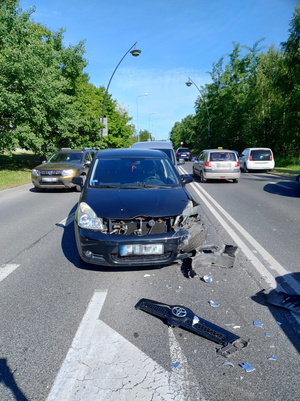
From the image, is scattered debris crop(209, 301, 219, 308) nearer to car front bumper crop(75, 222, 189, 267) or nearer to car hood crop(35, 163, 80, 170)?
car front bumper crop(75, 222, 189, 267)

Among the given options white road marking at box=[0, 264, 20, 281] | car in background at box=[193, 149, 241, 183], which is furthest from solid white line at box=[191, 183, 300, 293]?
car in background at box=[193, 149, 241, 183]

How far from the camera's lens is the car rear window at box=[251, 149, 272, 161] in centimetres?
2175

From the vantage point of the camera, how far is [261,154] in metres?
21.8

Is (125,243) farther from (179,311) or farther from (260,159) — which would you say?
(260,159)

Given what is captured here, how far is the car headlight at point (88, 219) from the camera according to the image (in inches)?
154

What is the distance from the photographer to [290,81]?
26734mm

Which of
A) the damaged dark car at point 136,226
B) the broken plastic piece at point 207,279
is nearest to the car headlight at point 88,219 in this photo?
the damaged dark car at point 136,226

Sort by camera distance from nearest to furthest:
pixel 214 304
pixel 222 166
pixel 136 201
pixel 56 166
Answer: pixel 214 304 < pixel 136 201 < pixel 56 166 < pixel 222 166

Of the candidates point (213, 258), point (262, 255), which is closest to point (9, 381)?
point (213, 258)

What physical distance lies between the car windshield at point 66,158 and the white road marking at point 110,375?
11.3 m

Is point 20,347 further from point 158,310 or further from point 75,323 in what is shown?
point 158,310

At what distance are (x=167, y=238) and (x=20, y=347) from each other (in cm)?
192

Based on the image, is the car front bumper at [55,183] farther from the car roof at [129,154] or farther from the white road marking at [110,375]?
the white road marking at [110,375]

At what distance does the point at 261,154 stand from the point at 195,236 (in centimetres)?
1956
